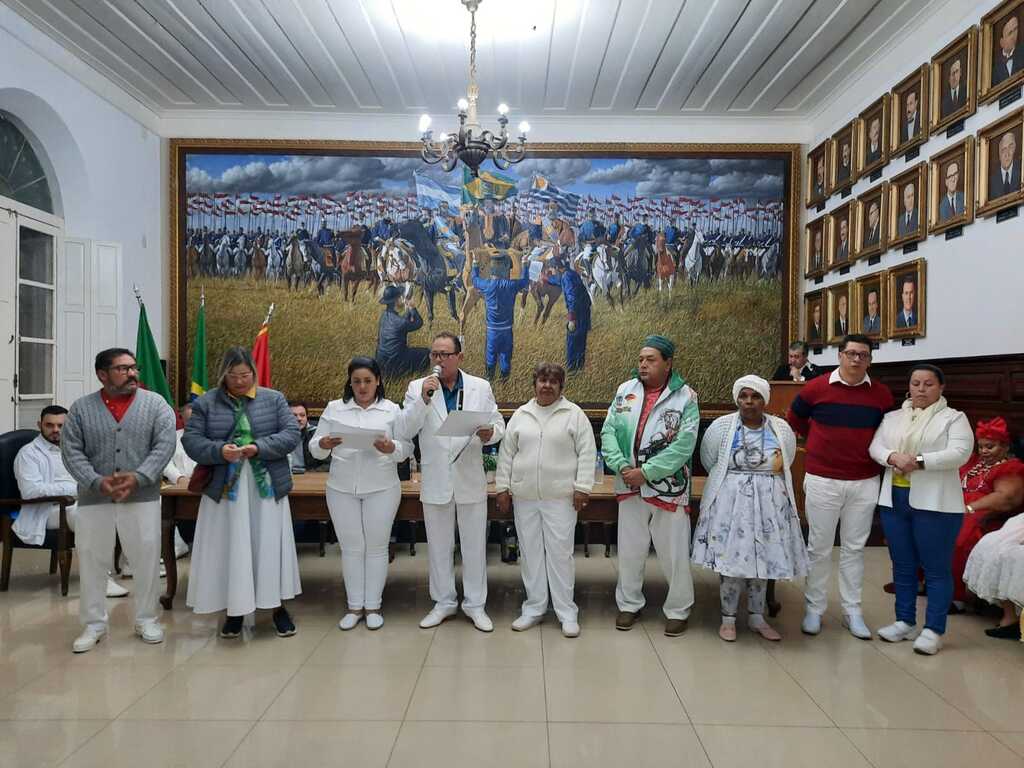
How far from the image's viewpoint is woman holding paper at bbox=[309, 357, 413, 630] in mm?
5055

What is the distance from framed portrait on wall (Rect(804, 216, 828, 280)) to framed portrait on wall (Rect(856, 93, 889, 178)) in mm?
1096

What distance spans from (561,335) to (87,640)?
22.3 feet

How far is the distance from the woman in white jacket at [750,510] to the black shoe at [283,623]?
2695mm

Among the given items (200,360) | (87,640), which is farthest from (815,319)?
(87,640)

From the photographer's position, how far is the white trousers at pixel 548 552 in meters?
5.07

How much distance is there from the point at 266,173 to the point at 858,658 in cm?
910

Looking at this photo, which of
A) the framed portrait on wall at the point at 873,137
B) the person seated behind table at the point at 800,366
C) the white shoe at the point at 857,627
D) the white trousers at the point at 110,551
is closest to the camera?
the white trousers at the point at 110,551

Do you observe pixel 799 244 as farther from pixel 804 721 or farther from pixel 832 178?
pixel 804 721

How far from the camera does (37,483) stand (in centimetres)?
602

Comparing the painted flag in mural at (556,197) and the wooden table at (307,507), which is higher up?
the painted flag in mural at (556,197)

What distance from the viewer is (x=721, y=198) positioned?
1021cm

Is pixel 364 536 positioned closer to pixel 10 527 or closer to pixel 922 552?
pixel 10 527

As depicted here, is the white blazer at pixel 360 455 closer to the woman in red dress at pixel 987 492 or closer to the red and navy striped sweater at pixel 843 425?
the red and navy striped sweater at pixel 843 425

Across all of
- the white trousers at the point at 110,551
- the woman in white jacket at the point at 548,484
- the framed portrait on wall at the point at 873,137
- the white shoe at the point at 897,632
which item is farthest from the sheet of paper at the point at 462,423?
the framed portrait on wall at the point at 873,137
